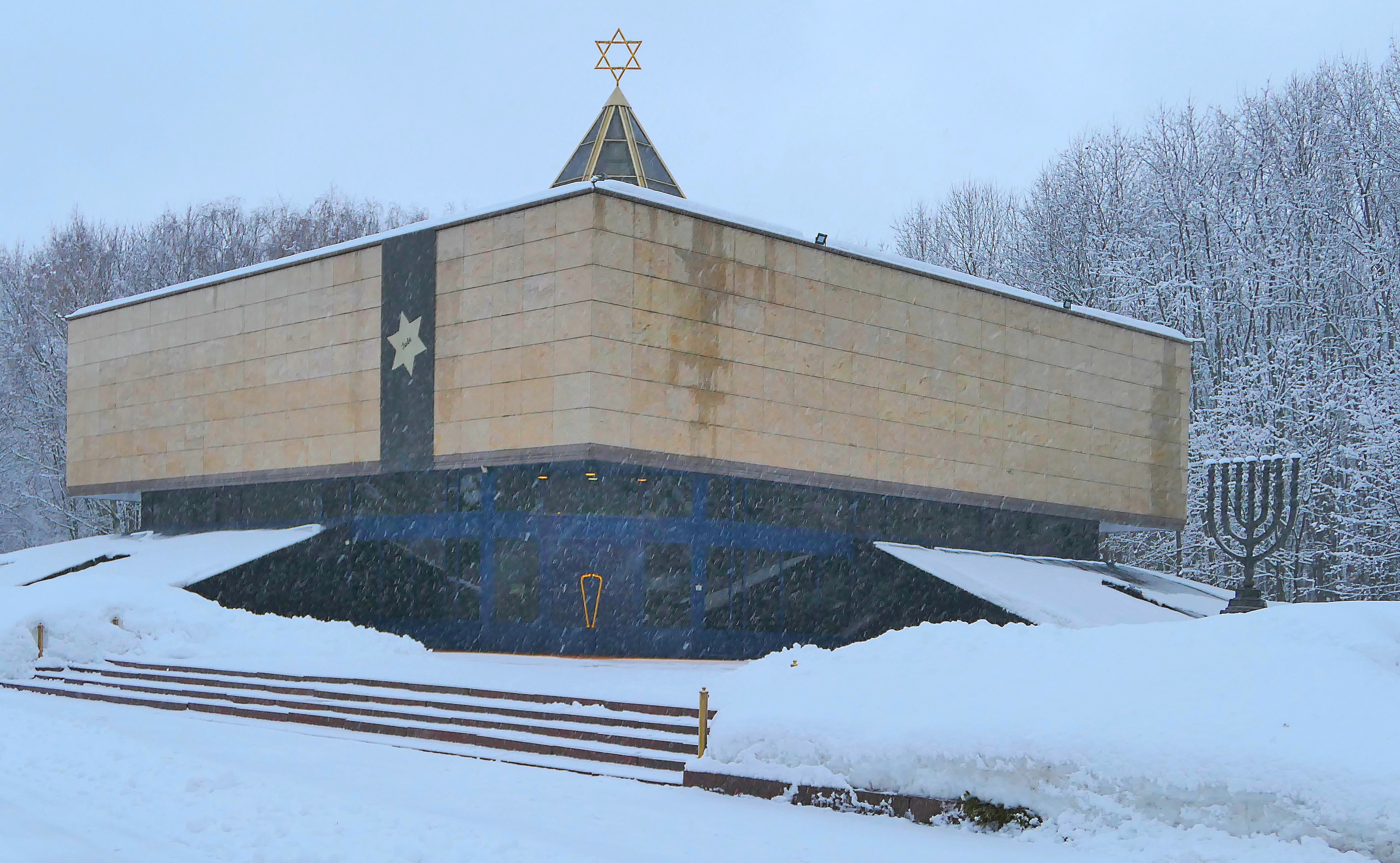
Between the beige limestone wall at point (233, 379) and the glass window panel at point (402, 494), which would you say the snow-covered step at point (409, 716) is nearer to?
the glass window panel at point (402, 494)

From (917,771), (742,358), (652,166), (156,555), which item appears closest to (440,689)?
(917,771)

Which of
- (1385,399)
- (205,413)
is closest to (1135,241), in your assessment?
(1385,399)

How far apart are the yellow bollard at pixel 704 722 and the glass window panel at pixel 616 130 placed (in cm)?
2211

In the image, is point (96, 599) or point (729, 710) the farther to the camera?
point (96, 599)

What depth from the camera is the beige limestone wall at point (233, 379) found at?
85.9ft

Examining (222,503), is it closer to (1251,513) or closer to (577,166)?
(577,166)

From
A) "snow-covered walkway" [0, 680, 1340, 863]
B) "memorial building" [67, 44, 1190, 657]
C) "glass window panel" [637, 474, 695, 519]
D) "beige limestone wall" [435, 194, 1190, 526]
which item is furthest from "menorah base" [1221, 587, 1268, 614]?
"snow-covered walkway" [0, 680, 1340, 863]

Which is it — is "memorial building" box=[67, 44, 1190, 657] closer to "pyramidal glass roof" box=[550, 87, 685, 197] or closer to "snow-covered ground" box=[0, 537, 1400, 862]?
"pyramidal glass roof" box=[550, 87, 685, 197]

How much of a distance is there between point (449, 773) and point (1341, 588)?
31472 millimetres

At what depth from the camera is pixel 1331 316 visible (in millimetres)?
37125

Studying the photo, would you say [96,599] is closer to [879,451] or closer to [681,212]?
[681,212]

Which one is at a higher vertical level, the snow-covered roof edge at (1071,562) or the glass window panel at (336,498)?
the glass window panel at (336,498)

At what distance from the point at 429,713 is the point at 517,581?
784 cm

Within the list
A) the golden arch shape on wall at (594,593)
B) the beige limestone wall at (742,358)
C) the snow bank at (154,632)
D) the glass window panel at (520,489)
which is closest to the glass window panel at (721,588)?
the beige limestone wall at (742,358)
